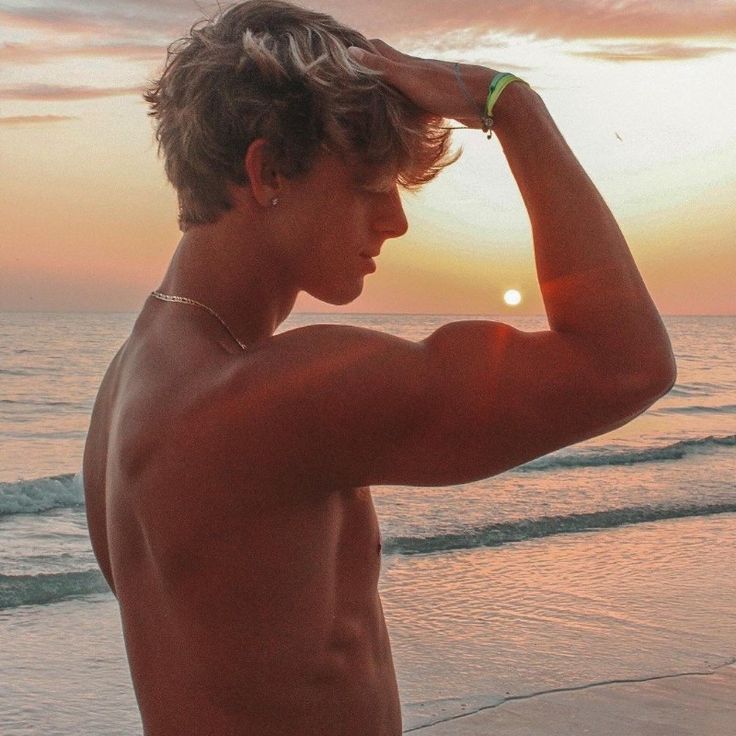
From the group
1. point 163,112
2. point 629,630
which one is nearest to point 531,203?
point 163,112

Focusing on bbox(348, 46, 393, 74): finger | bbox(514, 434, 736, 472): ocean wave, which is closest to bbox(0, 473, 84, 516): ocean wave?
bbox(514, 434, 736, 472): ocean wave

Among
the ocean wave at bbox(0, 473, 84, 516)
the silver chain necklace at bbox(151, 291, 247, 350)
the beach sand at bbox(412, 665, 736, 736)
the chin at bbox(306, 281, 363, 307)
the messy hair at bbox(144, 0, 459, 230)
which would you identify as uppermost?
the messy hair at bbox(144, 0, 459, 230)

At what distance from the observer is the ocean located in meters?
6.11

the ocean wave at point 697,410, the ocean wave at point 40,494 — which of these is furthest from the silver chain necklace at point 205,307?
the ocean wave at point 697,410

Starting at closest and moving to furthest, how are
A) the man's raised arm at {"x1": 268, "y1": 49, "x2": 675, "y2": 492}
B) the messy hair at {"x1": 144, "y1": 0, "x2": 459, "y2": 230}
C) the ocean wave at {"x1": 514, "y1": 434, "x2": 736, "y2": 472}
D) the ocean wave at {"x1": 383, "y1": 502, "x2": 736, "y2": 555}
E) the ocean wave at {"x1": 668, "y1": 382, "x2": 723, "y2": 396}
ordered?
the man's raised arm at {"x1": 268, "y1": 49, "x2": 675, "y2": 492}
the messy hair at {"x1": 144, "y1": 0, "x2": 459, "y2": 230}
the ocean wave at {"x1": 383, "y1": 502, "x2": 736, "y2": 555}
the ocean wave at {"x1": 514, "y1": 434, "x2": 736, "y2": 472}
the ocean wave at {"x1": 668, "y1": 382, "x2": 723, "y2": 396}

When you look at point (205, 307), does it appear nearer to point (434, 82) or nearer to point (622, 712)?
point (434, 82)

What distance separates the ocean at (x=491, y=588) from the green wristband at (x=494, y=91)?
4.32 m

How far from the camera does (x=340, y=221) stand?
1.67 meters

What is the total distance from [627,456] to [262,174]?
16086 millimetres

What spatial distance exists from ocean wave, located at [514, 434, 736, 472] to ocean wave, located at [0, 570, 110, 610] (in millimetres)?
7424

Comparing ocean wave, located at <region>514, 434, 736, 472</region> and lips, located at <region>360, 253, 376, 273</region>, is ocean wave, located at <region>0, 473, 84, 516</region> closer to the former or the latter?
ocean wave, located at <region>514, 434, 736, 472</region>

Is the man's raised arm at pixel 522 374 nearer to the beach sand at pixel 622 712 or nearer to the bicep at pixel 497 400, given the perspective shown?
the bicep at pixel 497 400

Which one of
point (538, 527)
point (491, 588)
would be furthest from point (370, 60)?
point (538, 527)

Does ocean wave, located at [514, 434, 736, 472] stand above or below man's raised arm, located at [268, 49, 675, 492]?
below
